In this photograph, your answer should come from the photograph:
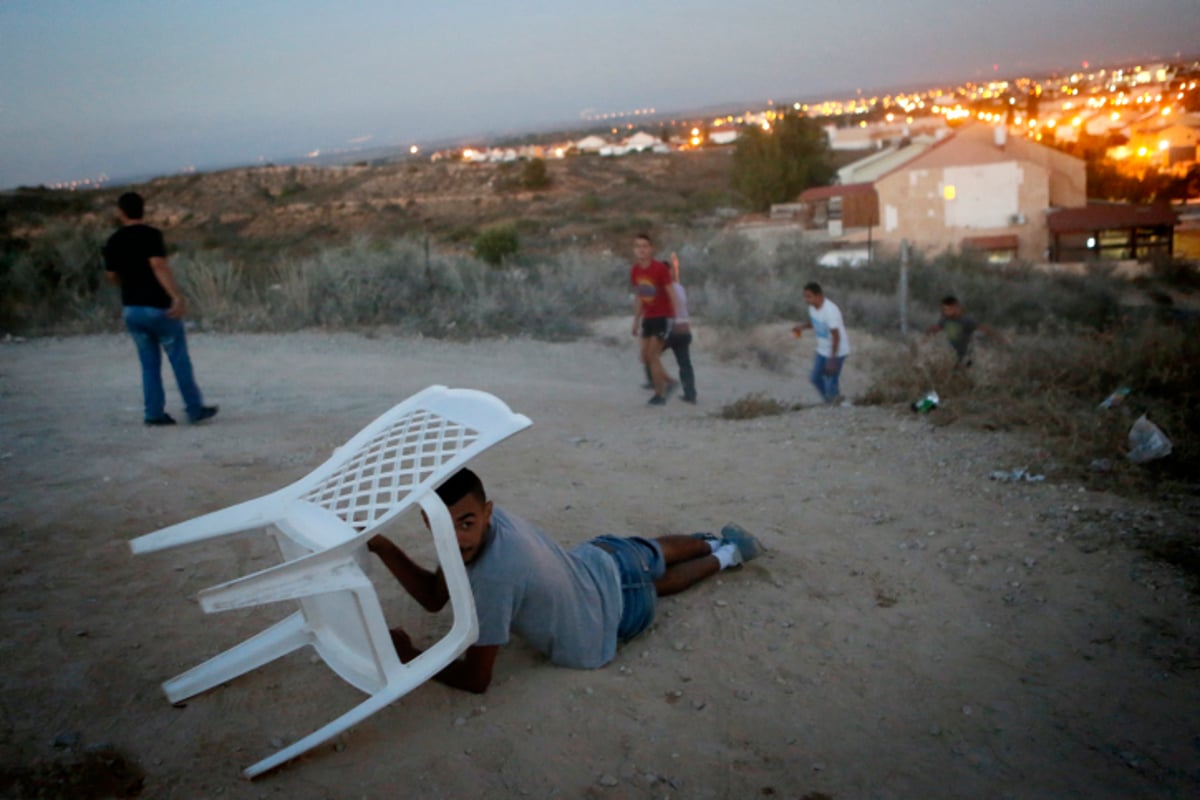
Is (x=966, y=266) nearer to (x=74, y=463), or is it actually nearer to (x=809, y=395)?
(x=809, y=395)

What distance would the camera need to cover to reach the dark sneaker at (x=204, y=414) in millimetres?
7027

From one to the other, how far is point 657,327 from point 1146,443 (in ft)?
14.6

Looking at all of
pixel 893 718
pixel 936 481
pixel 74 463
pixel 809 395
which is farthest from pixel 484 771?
pixel 809 395

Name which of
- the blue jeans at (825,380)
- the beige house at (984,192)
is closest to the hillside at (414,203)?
the beige house at (984,192)

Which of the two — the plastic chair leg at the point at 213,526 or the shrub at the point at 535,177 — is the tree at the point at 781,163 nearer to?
the shrub at the point at 535,177

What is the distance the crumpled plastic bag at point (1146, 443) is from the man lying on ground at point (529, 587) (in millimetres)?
3445

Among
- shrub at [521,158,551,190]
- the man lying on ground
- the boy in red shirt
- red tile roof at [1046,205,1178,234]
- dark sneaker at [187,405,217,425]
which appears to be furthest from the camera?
shrub at [521,158,551,190]

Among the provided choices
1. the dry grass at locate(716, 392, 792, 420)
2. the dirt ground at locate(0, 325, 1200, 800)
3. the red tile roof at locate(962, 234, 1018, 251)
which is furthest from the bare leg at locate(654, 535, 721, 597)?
the red tile roof at locate(962, 234, 1018, 251)

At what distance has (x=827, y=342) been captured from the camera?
8906 mm

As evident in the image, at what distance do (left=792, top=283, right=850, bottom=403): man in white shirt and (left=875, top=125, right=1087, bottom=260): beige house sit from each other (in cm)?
2433

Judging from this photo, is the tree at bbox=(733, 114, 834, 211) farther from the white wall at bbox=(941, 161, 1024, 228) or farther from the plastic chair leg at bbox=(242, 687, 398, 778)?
the plastic chair leg at bbox=(242, 687, 398, 778)

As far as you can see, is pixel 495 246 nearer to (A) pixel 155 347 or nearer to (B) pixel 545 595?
(A) pixel 155 347

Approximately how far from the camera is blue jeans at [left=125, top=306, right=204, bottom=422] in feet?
22.1

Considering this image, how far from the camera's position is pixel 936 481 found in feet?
18.2
